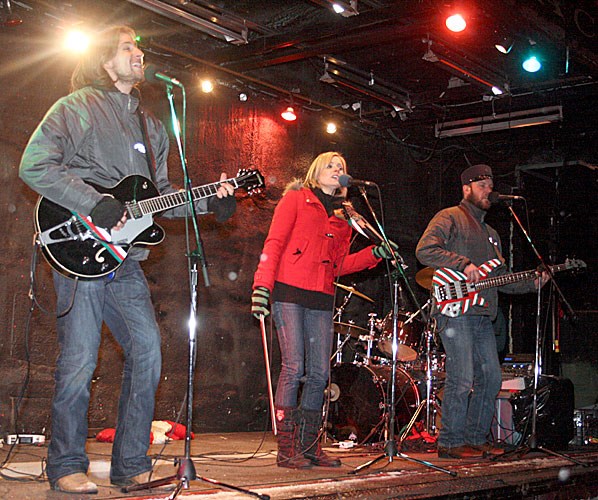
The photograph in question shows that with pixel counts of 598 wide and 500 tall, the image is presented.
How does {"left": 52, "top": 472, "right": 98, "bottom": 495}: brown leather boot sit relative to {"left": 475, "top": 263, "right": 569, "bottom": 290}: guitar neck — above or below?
below

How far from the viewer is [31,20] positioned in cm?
707

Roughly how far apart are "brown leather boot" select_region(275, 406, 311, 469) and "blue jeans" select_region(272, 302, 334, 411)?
0.19 feet

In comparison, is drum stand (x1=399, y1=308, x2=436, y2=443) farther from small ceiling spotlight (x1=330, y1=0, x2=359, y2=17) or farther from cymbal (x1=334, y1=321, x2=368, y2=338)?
small ceiling spotlight (x1=330, y1=0, x2=359, y2=17)

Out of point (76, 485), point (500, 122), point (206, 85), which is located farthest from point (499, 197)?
point (500, 122)

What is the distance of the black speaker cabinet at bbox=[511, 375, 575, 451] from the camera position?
763cm

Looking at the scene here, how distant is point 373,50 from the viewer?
898 cm

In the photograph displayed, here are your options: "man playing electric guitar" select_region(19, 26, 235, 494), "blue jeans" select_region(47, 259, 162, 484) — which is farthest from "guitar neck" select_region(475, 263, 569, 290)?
A: "blue jeans" select_region(47, 259, 162, 484)

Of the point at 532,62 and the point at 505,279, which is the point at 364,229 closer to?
the point at 505,279

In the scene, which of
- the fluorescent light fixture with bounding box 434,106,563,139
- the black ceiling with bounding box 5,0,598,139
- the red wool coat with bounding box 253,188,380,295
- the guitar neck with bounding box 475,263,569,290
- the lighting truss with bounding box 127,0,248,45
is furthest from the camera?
the fluorescent light fixture with bounding box 434,106,563,139

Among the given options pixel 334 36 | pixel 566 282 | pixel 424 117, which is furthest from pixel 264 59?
pixel 566 282

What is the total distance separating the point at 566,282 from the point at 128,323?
30.2 ft

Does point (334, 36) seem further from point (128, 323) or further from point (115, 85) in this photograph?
point (128, 323)

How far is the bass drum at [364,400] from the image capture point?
25.0 feet

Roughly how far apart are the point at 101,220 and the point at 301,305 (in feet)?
6.60
